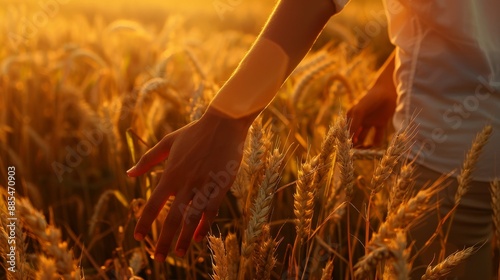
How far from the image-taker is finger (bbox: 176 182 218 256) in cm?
82

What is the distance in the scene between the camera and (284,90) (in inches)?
82.0

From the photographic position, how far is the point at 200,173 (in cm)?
83

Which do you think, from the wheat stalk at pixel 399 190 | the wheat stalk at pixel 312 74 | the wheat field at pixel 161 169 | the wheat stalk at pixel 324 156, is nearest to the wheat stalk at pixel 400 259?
the wheat field at pixel 161 169

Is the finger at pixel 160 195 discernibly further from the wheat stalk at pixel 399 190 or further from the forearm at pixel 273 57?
the wheat stalk at pixel 399 190

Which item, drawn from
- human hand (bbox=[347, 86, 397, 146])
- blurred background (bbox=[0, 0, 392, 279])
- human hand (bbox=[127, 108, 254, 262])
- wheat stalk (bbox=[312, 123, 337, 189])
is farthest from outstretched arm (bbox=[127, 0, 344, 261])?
human hand (bbox=[347, 86, 397, 146])

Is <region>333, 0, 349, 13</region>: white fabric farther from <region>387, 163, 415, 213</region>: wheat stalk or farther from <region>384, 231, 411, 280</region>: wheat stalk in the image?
<region>384, 231, 411, 280</region>: wheat stalk

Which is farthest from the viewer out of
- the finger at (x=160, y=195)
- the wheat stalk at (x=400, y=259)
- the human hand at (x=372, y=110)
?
the human hand at (x=372, y=110)

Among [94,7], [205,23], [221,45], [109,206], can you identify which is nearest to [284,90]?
[109,206]

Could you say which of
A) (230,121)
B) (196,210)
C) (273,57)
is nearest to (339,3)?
(273,57)

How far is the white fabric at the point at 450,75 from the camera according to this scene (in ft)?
3.27

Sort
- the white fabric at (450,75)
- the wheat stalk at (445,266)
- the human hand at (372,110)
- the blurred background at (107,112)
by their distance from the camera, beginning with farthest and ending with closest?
the blurred background at (107,112) → the human hand at (372,110) → the white fabric at (450,75) → the wheat stalk at (445,266)

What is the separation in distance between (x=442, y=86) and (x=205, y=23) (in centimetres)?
651

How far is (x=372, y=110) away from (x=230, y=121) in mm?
595

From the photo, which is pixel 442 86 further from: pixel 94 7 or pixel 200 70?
pixel 94 7
